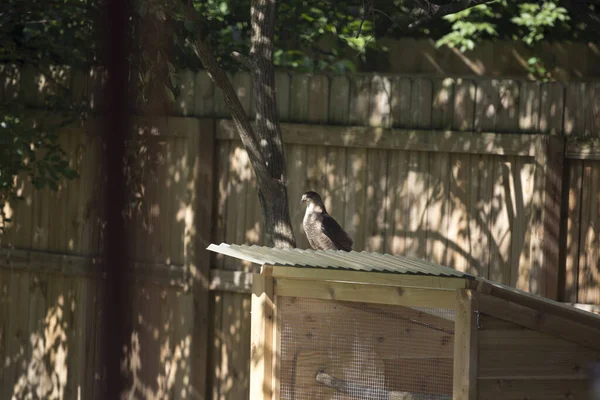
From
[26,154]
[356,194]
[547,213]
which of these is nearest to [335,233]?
[356,194]

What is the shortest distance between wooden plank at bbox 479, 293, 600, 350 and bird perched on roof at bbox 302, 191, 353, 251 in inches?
70.2

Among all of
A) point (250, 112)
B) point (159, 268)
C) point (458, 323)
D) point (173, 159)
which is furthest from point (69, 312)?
point (458, 323)

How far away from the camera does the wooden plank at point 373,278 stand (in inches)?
128

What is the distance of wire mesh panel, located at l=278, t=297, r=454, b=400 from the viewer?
139 inches

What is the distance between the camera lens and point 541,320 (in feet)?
11.1

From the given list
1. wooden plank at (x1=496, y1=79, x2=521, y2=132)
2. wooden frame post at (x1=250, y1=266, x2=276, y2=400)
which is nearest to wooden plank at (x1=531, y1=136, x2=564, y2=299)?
wooden plank at (x1=496, y1=79, x2=521, y2=132)

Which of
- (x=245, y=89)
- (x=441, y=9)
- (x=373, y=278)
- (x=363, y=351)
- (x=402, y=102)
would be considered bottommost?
(x=363, y=351)

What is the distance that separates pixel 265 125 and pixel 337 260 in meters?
1.20

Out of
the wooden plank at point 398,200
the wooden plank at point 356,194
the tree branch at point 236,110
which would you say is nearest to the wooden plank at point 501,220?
the wooden plank at point 398,200

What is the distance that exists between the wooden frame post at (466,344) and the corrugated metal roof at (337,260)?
93 mm

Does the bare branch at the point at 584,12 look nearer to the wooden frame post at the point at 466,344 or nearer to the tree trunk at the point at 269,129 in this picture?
the tree trunk at the point at 269,129

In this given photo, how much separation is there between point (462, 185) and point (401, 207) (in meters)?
0.37

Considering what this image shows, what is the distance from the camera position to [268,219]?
4.55m

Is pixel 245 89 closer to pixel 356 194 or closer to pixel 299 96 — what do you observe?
pixel 299 96
